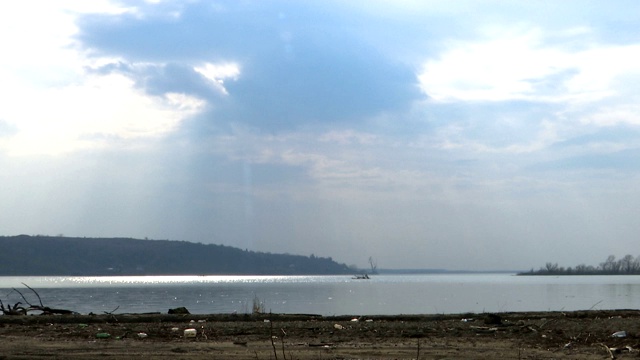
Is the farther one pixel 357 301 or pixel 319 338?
pixel 357 301

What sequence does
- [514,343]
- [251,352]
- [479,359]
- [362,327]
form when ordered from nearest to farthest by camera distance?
[479,359]
[251,352]
[514,343]
[362,327]

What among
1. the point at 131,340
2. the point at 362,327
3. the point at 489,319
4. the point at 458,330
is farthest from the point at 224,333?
the point at 489,319

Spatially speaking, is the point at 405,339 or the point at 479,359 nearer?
the point at 479,359

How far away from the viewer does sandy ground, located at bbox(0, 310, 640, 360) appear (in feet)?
47.2

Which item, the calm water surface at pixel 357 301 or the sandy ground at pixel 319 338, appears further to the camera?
the calm water surface at pixel 357 301

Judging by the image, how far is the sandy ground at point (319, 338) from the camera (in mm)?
14375

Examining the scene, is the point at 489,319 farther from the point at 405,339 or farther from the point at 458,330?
the point at 405,339

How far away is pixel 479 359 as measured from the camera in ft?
45.2

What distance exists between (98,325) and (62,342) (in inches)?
137

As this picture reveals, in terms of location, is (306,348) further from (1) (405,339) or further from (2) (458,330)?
(2) (458,330)

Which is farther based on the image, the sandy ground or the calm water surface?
the calm water surface

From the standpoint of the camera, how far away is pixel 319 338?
1700cm

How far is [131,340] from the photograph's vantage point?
16688 mm

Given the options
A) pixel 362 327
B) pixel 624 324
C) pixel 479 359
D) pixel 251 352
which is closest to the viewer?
pixel 479 359
